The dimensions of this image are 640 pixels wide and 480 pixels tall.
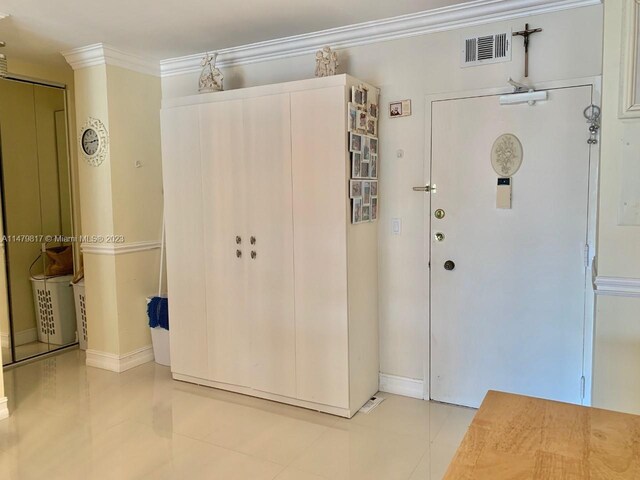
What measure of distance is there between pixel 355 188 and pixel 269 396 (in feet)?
4.95

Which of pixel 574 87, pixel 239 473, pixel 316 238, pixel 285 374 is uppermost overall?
pixel 574 87

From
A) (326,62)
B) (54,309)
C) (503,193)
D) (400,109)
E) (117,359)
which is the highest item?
(326,62)

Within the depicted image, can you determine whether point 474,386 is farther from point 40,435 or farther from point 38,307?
point 38,307

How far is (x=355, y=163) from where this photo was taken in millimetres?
2930

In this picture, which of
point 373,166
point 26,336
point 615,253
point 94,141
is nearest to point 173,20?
point 94,141

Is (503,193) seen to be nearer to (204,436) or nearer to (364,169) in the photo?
(364,169)

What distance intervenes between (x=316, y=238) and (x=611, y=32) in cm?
179

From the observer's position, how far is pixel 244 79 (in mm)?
3752

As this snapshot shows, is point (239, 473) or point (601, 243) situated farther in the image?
point (239, 473)

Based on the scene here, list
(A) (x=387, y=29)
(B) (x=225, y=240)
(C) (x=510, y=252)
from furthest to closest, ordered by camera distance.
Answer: (B) (x=225, y=240)
(A) (x=387, y=29)
(C) (x=510, y=252)

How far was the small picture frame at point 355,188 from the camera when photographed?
290cm

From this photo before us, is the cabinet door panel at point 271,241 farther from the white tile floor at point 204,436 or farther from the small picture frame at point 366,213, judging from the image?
the small picture frame at point 366,213

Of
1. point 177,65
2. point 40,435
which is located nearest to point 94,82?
point 177,65

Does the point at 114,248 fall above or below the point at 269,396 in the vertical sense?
A: above
